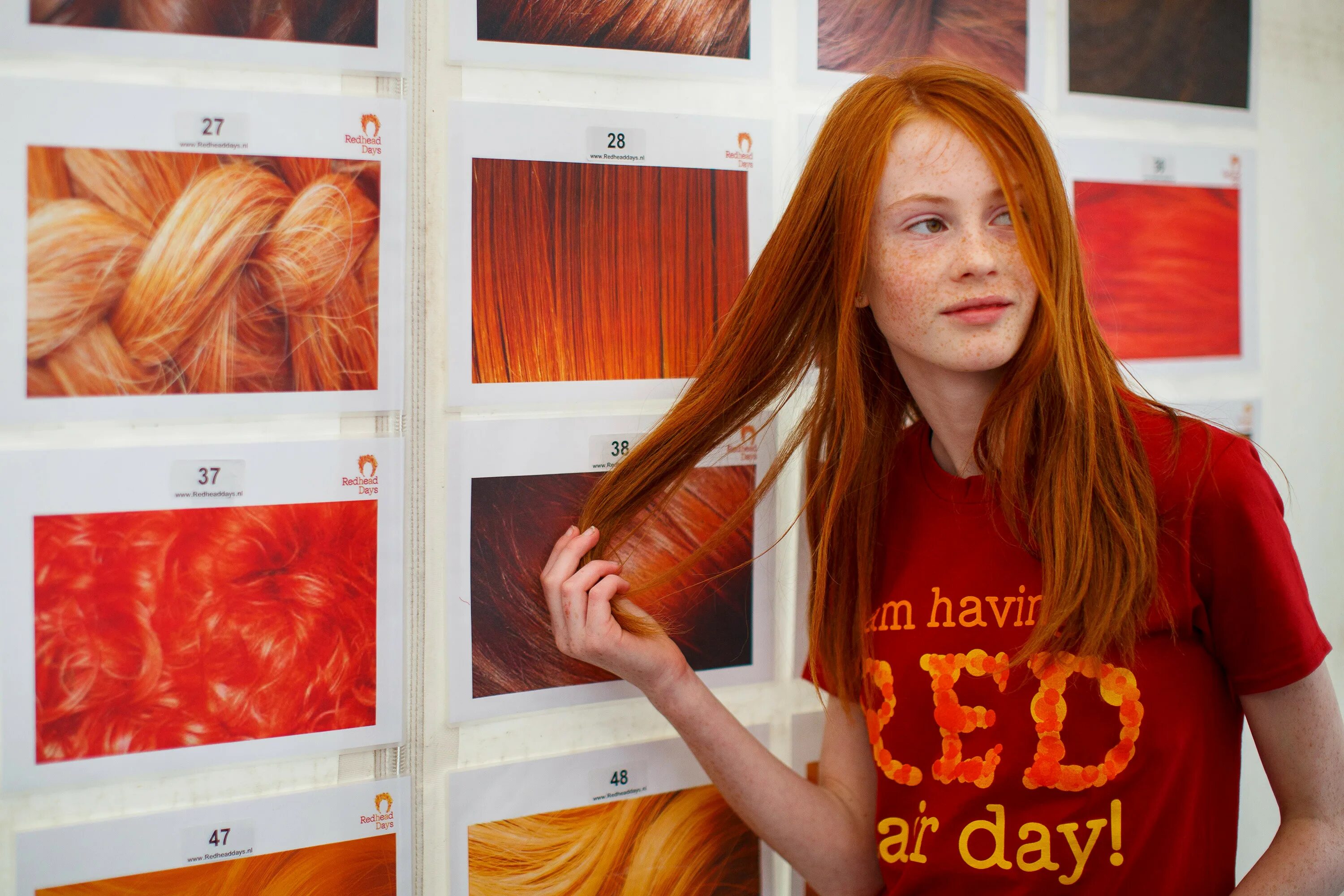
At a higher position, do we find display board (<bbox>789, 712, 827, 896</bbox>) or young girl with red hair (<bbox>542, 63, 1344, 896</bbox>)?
young girl with red hair (<bbox>542, 63, 1344, 896</bbox>)

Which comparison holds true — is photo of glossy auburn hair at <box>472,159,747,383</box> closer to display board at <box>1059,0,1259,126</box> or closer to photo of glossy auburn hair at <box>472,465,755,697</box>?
photo of glossy auburn hair at <box>472,465,755,697</box>

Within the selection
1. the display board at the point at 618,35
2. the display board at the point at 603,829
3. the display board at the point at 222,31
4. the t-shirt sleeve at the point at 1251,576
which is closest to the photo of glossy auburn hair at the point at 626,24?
the display board at the point at 618,35

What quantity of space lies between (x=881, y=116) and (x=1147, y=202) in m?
0.58

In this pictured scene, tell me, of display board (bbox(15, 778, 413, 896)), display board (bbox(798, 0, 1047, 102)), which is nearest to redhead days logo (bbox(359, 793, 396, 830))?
display board (bbox(15, 778, 413, 896))

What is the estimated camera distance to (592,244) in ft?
3.49

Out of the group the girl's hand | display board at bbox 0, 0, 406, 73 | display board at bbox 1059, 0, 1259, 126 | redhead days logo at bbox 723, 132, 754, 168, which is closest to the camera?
display board at bbox 0, 0, 406, 73

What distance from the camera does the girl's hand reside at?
989 mm

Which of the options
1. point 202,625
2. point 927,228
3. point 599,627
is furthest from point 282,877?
point 927,228

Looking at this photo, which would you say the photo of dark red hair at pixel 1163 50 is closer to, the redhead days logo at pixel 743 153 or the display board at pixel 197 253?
the redhead days logo at pixel 743 153

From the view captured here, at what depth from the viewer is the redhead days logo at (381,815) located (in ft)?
3.34

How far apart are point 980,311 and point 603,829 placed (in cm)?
71

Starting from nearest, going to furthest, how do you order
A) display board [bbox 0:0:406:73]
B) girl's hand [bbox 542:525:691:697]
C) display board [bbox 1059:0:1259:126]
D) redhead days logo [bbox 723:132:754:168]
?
display board [bbox 0:0:406:73] → girl's hand [bbox 542:525:691:697] → redhead days logo [bbox 723:132:754:168] → display board [bbox 1059:0:1259:126]

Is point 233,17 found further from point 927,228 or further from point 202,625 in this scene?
point 927,228

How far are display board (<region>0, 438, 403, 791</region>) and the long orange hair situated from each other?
0.86ft
